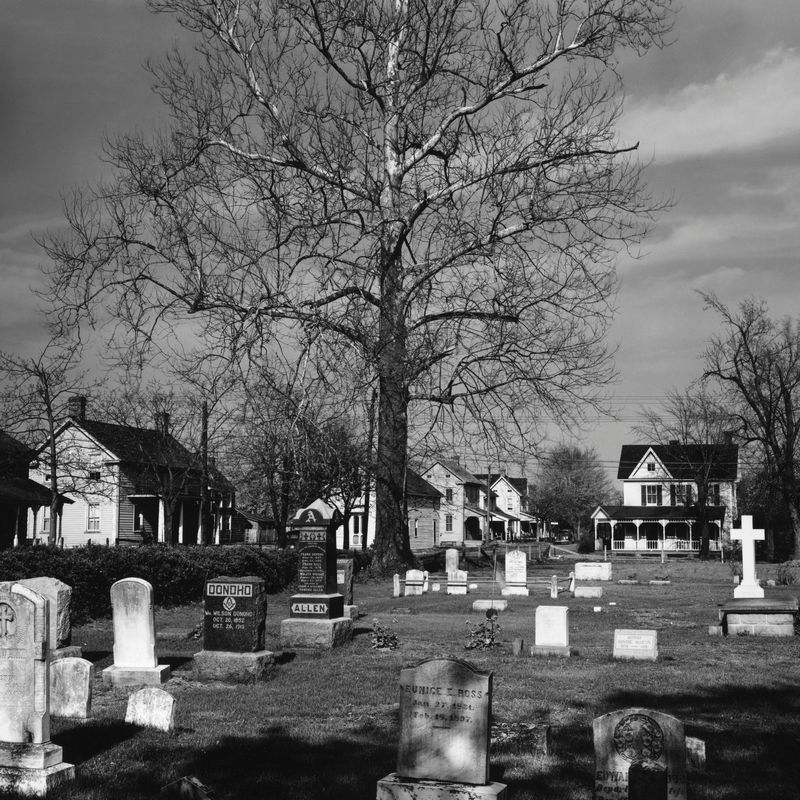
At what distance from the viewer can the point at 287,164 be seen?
23047 millimetres

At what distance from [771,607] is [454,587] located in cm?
1246

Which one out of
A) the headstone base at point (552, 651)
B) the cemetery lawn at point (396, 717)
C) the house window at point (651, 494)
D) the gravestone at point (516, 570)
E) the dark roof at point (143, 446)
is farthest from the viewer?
the house window at point (651, 494)

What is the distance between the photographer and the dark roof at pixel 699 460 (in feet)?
200

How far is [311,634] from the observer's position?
15.8 metres

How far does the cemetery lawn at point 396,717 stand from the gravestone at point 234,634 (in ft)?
1.05

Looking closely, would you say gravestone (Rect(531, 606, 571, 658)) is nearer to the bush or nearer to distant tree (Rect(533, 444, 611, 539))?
the bush

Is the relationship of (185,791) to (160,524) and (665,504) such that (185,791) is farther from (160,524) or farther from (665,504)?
(665,504)

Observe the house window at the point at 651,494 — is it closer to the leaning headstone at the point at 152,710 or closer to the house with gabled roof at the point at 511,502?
the house with gabled roof at the point at 511,502

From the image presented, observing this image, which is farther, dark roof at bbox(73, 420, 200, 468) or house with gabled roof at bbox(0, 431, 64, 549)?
house with gabled roof at bbox(0, 431, 64, 549)

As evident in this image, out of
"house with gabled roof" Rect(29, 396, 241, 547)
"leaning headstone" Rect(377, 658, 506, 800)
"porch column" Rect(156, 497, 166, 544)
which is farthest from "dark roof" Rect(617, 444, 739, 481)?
"leaning headstone" Rect(377, 658, 506, 800)

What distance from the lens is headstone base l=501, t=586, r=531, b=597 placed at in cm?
2722

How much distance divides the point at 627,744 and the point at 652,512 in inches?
2714

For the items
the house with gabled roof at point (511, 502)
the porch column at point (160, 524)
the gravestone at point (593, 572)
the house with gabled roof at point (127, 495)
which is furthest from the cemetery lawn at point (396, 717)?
the house with gabled roof at point (511, 502)

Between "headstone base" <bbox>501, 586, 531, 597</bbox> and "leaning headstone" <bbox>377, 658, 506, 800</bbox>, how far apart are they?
2098 centimetres
